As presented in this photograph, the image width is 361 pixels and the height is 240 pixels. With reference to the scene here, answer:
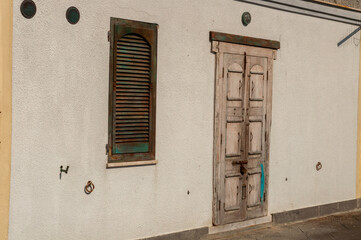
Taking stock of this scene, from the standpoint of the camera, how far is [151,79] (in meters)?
7.02

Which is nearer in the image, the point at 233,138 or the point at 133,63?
the point at 133,63

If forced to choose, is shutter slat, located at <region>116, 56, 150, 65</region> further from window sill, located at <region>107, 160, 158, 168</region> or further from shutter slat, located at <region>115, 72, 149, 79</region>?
window sill, located at <region>107, 160, 158, 168</region>

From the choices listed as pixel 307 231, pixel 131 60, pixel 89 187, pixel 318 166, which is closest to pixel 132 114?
pixel 131 60

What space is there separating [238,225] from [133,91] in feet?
10.8

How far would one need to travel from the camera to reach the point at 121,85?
6.77m

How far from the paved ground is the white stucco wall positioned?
0.44 m

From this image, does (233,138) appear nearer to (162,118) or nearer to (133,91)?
(162,118)

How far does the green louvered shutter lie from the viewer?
669cm

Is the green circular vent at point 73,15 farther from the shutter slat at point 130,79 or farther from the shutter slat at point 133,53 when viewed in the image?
the shutter slat at point 130,79

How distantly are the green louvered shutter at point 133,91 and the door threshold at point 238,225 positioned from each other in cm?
190

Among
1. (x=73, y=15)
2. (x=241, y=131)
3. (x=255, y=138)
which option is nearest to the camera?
(x=73, y=15)

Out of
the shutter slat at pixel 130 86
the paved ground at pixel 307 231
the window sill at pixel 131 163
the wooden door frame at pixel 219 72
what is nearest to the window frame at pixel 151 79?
the window sill at pixel 131 163

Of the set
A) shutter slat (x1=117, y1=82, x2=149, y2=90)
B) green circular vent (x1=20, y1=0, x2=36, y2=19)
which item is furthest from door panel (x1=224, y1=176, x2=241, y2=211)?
green circular vent (x1=20, y1=0, x2=36, y2=19)

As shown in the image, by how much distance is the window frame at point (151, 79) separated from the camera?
6617mm
